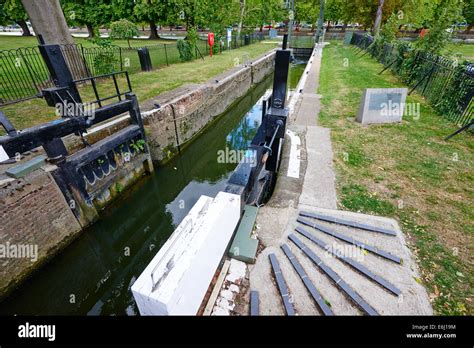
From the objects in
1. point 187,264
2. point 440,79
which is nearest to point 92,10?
point 440,79

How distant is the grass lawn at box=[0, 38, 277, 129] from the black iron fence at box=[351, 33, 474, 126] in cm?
1000

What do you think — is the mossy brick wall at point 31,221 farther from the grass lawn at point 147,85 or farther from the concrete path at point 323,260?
the concrete path at point 323,260

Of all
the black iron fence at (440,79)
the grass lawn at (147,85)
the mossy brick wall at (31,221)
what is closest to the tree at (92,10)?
the grass lawn at (147,85)

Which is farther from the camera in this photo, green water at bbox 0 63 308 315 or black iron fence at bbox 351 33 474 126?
black iron fence at bbox 351 33 474 126

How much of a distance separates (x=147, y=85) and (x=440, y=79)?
12.1m

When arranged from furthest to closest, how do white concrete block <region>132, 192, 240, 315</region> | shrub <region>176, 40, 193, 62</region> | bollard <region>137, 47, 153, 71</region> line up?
shrub <region>176, 40, 193, 62</region>, bollard <region>137, 47, 153, 71</region>, white concrete block <region>132, 192, 240, 315</region>

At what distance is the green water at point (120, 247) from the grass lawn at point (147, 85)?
3139 millimetres

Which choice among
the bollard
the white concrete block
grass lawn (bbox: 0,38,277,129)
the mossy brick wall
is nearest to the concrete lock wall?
the mossy brick wall

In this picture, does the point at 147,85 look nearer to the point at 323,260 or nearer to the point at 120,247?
the point at 120,247

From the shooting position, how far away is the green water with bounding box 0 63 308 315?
416cm

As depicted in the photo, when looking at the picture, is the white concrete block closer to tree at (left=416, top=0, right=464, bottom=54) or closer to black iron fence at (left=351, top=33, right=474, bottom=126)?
black iron fence at (left=351, top=33, right=474, bottom=126)

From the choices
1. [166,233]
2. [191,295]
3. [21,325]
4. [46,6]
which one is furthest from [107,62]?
[191,295]

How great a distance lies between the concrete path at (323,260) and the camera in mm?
2723

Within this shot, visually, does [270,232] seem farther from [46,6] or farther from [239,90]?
[239,90]
